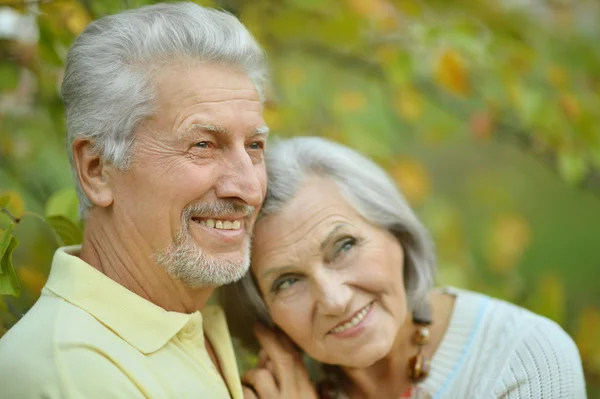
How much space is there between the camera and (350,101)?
4387mm

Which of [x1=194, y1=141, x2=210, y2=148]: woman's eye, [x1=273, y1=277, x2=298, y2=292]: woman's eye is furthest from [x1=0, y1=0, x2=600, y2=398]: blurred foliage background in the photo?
[x1=273, y1=277, x2=298, y2=292]: woman's eye

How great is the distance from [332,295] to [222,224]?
0.48m

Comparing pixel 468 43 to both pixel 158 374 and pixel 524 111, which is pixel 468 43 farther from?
pixel 158 374

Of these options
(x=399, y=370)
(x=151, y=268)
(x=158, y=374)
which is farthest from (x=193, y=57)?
(x=399, y=370)

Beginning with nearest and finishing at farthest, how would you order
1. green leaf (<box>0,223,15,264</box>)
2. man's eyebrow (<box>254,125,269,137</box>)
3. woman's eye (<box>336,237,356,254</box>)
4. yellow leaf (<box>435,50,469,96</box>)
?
1. green leaf (<box>0,223,15,264</box>)
2. man's eyebrow (<box>254,125,269,137</box>)
3. woman's eye (<box>336,237,356,254</box>)
4. yellow leaf (<box>435,50,469,96</box>)

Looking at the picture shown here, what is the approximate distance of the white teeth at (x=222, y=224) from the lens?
2.29 meters

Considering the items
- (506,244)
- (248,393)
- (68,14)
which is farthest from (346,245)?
(506,244)

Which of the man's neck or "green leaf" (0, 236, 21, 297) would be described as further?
the man's neck

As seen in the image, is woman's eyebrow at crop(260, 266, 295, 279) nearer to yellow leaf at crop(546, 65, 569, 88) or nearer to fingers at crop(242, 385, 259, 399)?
fingers at crop(242, 385, 259, 399)

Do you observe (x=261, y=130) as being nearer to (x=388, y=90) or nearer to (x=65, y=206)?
(x=65, y=206)

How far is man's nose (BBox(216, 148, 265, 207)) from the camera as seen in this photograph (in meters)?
2.27

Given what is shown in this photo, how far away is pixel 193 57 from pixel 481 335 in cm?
149

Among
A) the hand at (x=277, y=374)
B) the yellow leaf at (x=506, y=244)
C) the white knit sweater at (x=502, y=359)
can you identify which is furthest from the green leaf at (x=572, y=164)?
the hand at (x=277, y=374)

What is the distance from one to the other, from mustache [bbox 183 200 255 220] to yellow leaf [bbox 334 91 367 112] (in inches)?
84.1
